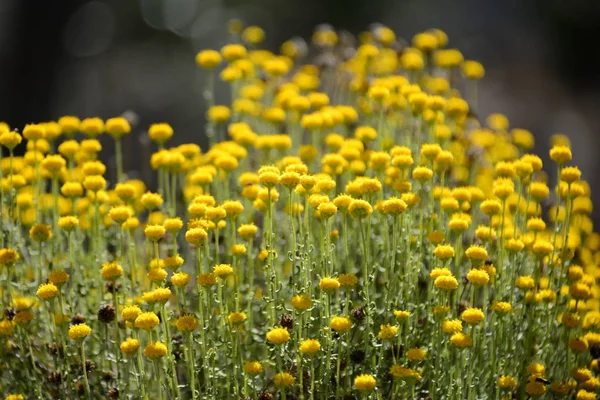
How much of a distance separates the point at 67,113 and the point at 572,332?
6.62m

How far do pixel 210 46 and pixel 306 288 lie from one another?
317 inches

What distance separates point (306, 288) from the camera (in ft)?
7.79

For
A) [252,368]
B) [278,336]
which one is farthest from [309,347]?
[252,368]

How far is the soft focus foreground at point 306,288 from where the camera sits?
7.75 ft

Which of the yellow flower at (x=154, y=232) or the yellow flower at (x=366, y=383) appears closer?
the yellow flower at (x=366, y=383)

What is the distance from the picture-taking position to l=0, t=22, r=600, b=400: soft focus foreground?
2363 mm

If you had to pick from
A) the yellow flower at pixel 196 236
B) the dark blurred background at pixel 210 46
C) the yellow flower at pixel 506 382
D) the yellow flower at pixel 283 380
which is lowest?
the yellow flower at pixel 506 382

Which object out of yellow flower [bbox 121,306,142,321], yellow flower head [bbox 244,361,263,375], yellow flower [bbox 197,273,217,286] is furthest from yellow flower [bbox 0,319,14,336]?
yellow flower head [bbox 244,361,263,375]

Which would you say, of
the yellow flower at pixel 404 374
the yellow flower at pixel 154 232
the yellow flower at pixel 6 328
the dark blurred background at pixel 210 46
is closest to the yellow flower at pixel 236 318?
the yellow flower at pixel 154 232

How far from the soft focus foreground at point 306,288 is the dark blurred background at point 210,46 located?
4.07 m

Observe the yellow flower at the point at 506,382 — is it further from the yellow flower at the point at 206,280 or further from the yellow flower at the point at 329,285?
the yellow flower at the point at 206,280

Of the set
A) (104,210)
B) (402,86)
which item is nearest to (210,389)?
(104,210)

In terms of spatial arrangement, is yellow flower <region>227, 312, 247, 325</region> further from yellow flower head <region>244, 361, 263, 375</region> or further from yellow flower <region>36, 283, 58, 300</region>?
yellow flower <region>36, 283, 58, 300</region>

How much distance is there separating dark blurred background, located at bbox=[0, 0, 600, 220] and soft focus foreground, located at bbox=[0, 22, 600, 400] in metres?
4.07
